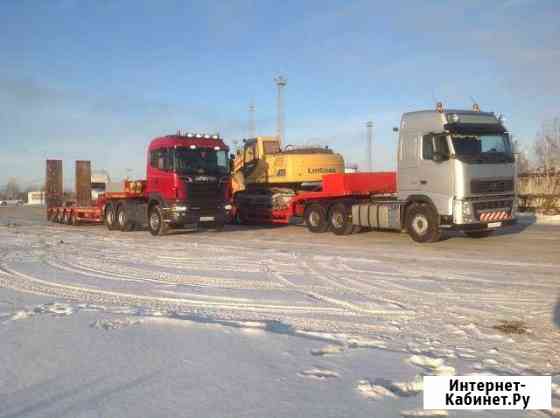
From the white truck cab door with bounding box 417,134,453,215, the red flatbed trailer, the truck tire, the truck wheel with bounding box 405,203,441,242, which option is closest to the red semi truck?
the truck tire

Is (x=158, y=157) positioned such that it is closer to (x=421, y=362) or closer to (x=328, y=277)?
(x=328, y=277)

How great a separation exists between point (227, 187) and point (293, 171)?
321 cm

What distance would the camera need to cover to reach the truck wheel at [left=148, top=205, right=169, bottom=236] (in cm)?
1723

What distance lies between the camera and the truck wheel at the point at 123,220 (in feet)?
63.9

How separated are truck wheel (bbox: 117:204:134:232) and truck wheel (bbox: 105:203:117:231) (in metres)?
0.38

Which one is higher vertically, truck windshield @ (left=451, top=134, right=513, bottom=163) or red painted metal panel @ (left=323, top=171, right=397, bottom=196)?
truck windshield @ (left=451, top=134, right=513, bottom=163)

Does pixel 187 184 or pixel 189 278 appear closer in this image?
pixel 189 278

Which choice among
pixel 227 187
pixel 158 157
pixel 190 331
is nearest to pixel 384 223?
pixel 227 187

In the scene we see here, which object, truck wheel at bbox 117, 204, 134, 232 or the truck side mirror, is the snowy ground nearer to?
the truck side mirror

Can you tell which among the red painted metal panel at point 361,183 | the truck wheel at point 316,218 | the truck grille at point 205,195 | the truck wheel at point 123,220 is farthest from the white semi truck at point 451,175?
the truck wheel at point 123,220

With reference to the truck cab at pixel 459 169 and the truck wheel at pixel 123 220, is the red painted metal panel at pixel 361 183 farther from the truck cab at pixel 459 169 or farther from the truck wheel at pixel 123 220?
the truck wheel at pixel 123 220

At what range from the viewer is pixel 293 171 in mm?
19734

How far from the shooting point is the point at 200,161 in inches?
670

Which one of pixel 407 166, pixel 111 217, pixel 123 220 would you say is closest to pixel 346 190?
pixel 407 166
